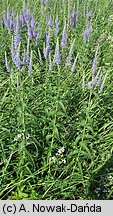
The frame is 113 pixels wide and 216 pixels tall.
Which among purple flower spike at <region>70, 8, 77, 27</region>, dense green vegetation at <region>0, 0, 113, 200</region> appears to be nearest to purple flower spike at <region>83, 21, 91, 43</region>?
purple flower spike at <region>70, 8, 77, 27</region>

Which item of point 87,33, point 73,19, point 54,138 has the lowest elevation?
point 54,138

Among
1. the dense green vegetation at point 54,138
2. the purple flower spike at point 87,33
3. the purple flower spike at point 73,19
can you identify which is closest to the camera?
the dense green vegetation at point 54,138

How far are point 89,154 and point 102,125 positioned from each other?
2.13ft

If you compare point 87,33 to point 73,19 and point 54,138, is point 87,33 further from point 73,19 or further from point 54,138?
point 54,138

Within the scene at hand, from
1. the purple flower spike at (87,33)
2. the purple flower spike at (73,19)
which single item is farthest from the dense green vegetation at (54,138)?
the purple flower spike at (73,19)

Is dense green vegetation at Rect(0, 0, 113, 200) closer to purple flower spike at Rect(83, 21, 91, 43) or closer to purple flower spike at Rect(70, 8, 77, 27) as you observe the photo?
purple flower spike at Rect(83, 21, 91, 43)

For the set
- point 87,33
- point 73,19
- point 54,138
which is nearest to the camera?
point 54,138

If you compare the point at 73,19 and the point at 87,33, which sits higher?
the point at 73,19

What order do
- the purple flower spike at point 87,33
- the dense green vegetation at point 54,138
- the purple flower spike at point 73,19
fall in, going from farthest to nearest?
1. the purple flower spike at point 73,19
2. the purple flower spike at point 87,33
3. the dense green vegetation at point 54,138

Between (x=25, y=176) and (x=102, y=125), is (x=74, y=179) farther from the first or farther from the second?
(x=102, y=125)

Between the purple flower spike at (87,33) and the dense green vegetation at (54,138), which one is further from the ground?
the purple flower spike at (87,33)

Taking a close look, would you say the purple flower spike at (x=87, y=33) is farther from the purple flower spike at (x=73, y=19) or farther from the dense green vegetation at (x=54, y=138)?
the dense green vegetation at (x=54, y=138)

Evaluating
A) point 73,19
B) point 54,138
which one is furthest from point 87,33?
point 54,138

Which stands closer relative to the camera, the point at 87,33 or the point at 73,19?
the point at 87,33
